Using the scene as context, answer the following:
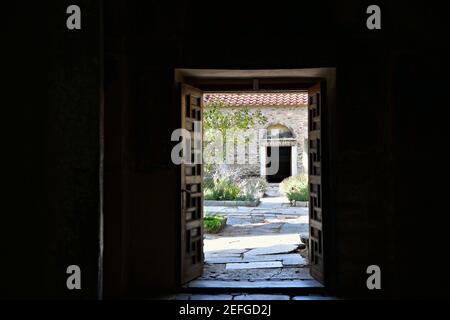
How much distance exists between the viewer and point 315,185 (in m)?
5.92

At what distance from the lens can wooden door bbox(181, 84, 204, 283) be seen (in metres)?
5.67

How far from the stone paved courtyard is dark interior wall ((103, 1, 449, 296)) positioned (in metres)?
0.87

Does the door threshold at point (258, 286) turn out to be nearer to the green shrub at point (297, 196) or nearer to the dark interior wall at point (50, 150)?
the dark interior wall at point (50, 150)

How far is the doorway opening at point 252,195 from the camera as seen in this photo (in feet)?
19.1

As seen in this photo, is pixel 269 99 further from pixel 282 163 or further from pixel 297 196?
pixel 297 196

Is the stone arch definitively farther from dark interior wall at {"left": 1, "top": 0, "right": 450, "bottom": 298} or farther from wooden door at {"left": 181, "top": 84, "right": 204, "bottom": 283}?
dark interior wall at {"left": 1, "top": 0, "right": 450, "bottom": 298}

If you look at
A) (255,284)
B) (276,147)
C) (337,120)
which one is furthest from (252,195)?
(337,120)

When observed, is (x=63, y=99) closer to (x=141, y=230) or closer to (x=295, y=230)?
(x=141, y=230)

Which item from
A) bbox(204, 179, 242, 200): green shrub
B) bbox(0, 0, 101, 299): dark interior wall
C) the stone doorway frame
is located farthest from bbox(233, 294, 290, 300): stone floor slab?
the stone doorway frame

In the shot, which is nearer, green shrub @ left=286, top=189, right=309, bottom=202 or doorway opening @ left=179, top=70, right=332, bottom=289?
doorway opening @ left=179, top=70, right=332, bottom=289

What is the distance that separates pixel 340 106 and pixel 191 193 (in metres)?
2.15

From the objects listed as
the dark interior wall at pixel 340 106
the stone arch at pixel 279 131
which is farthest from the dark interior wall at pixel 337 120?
the stone arch at pixel 279 131

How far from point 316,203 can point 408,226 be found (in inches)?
46.0

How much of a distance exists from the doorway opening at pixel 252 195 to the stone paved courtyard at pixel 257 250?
0.05 feet
